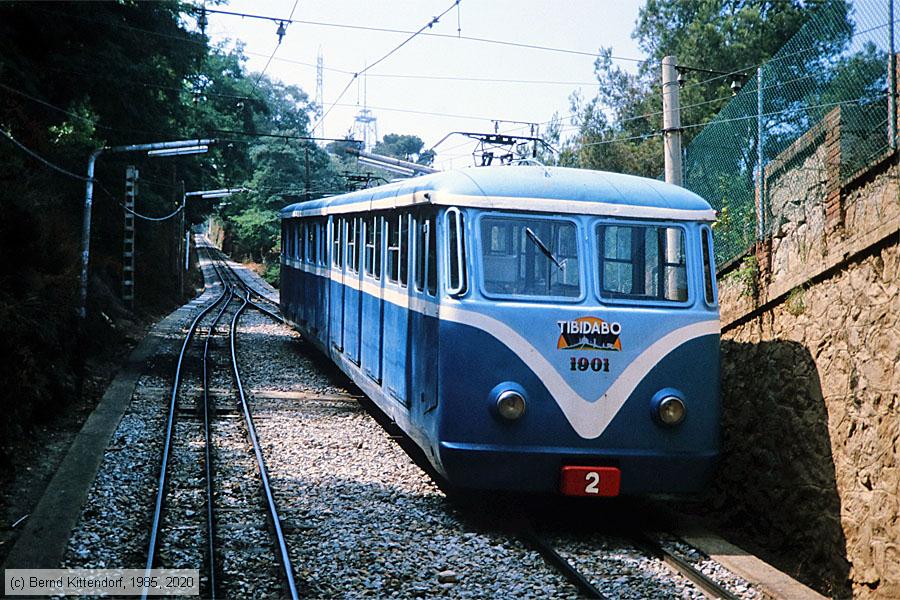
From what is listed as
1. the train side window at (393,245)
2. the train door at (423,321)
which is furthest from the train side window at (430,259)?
the train side window at (393,245)

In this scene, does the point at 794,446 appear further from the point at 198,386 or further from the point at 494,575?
the point at 198,386

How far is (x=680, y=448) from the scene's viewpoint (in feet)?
25.6

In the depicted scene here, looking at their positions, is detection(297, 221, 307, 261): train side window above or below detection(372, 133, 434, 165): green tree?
below

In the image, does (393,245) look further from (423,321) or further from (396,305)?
(423,321)

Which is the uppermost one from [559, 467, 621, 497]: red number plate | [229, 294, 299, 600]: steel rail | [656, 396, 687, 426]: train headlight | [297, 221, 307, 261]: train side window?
[297, 221, 307, 261]: train side window

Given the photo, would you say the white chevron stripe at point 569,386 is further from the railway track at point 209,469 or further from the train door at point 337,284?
the train door at point 337,284

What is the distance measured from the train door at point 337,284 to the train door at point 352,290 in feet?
1.27

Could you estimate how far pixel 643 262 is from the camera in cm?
814

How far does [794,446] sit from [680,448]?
4.06 feet

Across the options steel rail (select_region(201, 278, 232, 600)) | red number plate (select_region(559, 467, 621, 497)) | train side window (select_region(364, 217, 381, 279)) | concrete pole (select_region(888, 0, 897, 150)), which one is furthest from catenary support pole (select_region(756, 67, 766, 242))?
steel rail (select_region(201, 278, 232, 600))

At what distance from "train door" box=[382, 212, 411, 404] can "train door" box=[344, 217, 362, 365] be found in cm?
195

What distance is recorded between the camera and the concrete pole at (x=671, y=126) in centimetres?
1092

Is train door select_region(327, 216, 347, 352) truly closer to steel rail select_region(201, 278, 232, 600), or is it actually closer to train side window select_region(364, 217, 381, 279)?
train side window select_region(364, 217, 381, 279)

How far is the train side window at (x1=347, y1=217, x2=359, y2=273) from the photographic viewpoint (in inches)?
504
